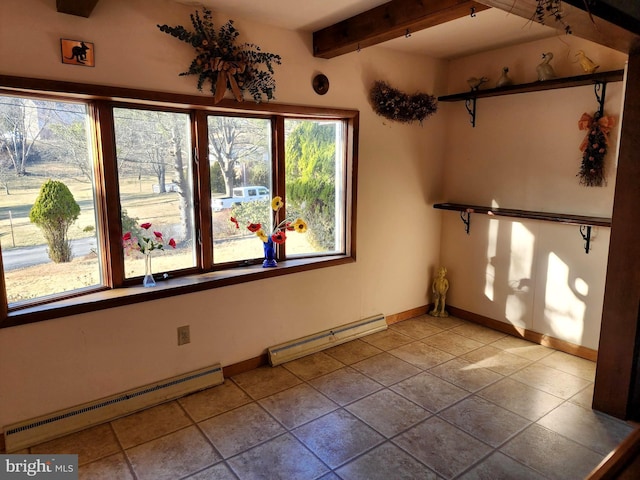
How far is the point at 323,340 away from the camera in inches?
135

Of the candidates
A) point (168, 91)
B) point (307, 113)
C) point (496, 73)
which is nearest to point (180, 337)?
point (168, 91)

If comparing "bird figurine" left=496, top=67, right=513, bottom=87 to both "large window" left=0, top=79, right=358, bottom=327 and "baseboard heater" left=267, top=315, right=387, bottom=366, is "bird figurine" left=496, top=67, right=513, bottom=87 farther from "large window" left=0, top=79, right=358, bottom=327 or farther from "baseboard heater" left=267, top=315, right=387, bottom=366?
"baseboard heater" left=267, top=315, right=387, bottom=366

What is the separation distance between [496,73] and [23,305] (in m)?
3.73

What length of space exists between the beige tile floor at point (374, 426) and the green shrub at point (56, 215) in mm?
1016

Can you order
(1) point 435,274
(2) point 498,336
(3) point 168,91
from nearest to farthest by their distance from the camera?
1. (3) point 168,91
2. (2) point 498,336
3. (1) point 435,274

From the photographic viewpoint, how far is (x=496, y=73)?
3.62m

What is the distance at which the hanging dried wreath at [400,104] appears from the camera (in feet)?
11.4

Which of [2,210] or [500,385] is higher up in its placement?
[2,210]

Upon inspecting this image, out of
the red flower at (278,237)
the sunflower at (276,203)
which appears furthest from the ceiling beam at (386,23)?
the red flower at (278,237)

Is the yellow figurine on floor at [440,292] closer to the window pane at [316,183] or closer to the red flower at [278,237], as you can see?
the window pane at [316,183]

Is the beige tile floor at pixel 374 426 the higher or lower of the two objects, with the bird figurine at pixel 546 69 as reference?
lower

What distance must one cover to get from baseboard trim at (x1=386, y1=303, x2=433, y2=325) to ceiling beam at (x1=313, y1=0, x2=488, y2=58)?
2.29 m

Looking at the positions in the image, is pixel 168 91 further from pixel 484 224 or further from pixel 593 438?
pixel 593 438

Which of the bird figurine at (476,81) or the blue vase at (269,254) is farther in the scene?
the bird figurine at (476,81)
